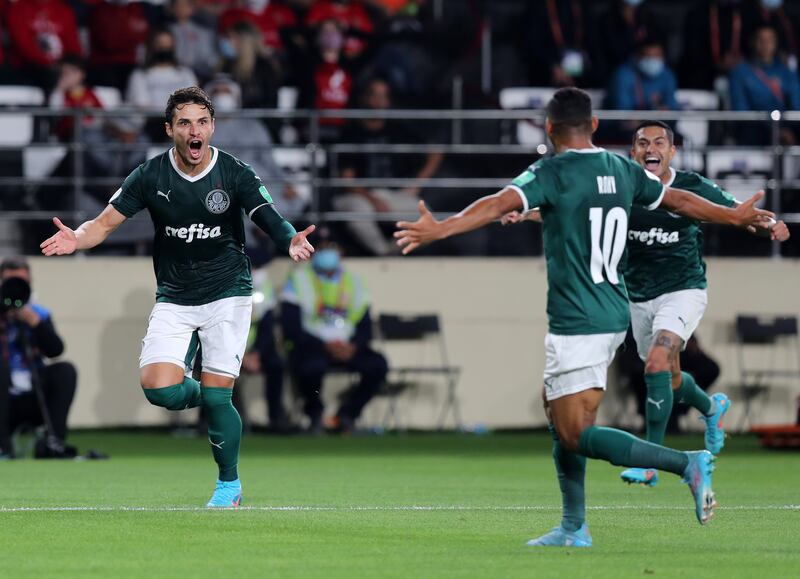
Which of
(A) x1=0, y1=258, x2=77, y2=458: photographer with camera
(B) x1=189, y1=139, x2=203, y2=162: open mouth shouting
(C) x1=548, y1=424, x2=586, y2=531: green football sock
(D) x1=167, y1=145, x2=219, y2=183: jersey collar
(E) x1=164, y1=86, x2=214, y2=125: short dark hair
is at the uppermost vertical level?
(E) x1=164, y1=86, x2=214, y2=125: short dark hair

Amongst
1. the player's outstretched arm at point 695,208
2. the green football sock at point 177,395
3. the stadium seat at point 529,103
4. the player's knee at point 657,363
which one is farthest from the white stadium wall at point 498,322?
the player's outstretched arm at point 695,208

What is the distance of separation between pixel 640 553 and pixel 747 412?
11.9 meters

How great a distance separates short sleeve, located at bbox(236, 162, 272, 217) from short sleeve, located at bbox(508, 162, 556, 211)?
247cm

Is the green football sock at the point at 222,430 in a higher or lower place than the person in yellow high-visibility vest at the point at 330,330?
higher

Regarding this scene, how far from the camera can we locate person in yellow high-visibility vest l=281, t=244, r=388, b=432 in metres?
17.7

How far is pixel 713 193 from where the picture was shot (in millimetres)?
10484

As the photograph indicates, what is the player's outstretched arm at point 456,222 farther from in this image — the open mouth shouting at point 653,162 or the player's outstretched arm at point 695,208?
the open mouth shouting at point 653,162

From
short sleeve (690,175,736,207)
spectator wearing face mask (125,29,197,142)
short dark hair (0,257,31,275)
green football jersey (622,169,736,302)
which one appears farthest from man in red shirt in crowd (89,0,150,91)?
short sleeve (690,175,736,207)

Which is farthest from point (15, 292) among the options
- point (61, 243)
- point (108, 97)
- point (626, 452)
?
point (626, 452)

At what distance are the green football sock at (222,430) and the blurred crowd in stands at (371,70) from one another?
8.02 m

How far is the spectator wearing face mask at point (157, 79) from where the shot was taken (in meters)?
18.1

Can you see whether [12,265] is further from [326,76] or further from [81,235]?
[326,76]

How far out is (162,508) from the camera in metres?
9.36

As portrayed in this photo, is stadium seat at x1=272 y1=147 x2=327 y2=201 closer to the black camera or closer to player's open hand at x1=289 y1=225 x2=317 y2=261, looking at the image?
the black camera
